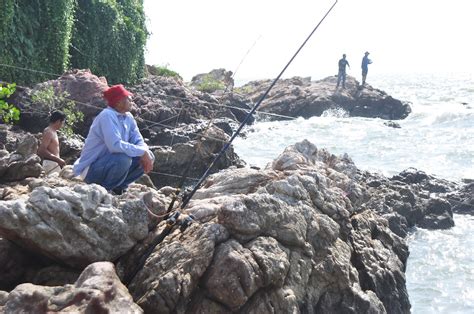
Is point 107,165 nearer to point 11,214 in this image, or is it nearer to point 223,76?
point 11,214

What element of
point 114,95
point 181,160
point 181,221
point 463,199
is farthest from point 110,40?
point 181,221

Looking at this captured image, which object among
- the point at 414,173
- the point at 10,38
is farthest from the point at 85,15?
the point at 414,173

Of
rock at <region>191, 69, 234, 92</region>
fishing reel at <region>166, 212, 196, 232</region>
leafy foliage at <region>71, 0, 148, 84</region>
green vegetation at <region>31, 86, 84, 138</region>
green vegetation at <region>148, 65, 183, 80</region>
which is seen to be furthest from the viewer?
rock at <region>191, 69, 234, 92</region>

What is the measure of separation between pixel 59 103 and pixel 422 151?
13897 mm

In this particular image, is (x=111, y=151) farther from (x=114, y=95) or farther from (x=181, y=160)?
(x=181, y=160)

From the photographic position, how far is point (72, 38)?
53.6ft

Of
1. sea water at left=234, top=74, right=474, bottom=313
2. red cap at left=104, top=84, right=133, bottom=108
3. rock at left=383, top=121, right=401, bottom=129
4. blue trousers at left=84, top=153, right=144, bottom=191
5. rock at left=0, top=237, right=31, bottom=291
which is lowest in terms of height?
sea water at left=234, top=74, right=474, bottom=313

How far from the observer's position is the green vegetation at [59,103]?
11.0 metres

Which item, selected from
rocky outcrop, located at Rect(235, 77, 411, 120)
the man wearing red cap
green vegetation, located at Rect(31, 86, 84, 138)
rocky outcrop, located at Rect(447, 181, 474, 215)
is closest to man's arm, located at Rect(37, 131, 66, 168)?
the man wearing red cap

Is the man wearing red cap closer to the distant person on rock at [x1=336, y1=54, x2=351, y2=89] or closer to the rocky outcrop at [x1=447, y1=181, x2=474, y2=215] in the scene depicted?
the rocky outcrop at [x1=447, y1=181, x2=474, y2=215]

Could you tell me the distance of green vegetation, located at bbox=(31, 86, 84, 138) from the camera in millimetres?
11031

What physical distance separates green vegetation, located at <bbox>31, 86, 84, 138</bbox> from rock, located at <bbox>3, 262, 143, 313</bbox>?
25.8 ft

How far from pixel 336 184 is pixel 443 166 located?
13086 mm

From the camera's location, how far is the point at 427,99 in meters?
38.8
